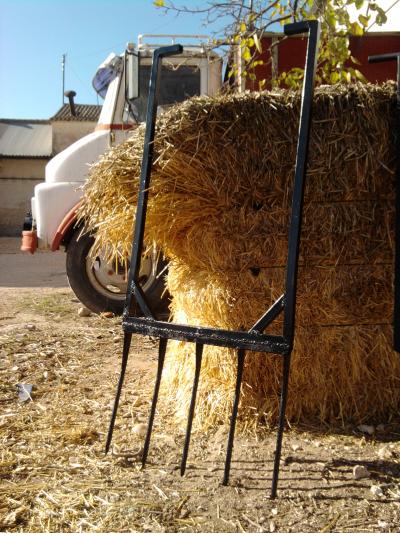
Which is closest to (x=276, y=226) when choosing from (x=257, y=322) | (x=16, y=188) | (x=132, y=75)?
(x=257, y=322)

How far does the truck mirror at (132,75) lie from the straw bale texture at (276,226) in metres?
1.91

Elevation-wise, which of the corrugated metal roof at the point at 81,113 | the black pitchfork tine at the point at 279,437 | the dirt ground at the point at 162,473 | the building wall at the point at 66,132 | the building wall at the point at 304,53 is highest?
the corrugated metal roof at the point at 81,113

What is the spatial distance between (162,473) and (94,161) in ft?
11.9

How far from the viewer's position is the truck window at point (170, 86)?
520 centimetres

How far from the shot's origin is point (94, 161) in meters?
5.41

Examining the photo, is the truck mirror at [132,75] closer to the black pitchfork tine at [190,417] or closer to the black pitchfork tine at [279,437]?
the black pitchfork tine at [190,417]

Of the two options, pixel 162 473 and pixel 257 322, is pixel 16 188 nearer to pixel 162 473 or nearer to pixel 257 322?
pixel 162 473

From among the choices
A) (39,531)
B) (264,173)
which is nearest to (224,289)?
(264,173)

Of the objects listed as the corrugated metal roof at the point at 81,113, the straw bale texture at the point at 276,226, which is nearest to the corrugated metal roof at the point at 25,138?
the corrugated metal roof at the point at 81,113

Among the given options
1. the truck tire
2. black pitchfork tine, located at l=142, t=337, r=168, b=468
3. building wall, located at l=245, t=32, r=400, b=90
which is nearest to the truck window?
building wall, located at l=245, t=32, r=400, b=90

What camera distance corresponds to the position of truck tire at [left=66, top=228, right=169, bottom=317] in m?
5.38

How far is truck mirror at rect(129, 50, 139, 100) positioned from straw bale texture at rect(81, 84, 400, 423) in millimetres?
1907

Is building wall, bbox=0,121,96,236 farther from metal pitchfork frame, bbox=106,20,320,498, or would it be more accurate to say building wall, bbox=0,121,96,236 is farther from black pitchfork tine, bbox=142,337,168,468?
black pitchfork tine, bbox=142,337,168,468

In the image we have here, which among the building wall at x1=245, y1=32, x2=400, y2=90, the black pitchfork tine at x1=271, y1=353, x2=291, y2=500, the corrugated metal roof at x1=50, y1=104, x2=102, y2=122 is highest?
the corrugated metal roof at x1=50, y1=104, x2=102, y2=122
